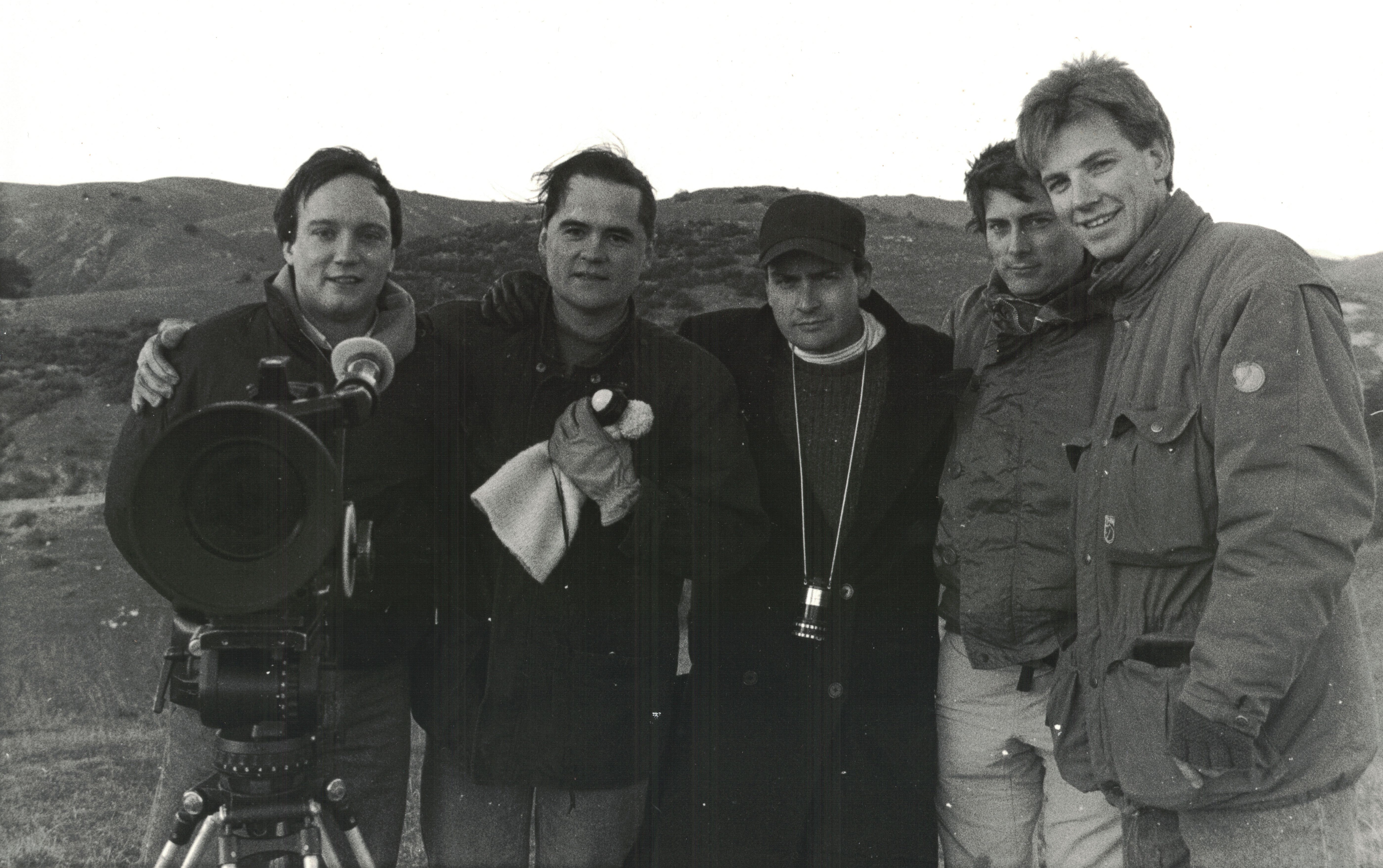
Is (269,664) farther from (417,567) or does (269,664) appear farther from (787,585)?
(787,585)

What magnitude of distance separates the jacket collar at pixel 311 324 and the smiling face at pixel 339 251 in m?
0.03

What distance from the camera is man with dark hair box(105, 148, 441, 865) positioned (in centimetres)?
216

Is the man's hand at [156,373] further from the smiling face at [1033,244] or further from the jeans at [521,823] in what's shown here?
the smiling face at [1033,244]

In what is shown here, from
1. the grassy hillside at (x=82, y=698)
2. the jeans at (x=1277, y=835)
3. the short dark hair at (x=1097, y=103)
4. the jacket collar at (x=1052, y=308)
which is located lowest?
the grassy hillside at (x=82, y=698)

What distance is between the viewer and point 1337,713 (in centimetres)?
165

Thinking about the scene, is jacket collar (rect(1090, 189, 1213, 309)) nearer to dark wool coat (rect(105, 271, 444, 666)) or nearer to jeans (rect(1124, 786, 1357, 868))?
jeans (rect(1124, 786, 1357, 868))

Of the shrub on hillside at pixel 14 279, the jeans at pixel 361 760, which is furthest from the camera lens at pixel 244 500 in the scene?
the shrub on hillside at pixel 14 279

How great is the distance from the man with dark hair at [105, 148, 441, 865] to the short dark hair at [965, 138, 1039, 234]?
1259 mm

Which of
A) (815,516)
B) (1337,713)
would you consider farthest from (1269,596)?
(815,516)

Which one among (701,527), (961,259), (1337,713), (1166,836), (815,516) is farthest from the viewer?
(961,259)

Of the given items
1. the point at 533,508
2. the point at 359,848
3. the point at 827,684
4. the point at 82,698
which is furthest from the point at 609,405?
the point at 82,698

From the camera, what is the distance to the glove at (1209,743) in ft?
5.13

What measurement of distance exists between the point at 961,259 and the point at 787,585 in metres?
3.13

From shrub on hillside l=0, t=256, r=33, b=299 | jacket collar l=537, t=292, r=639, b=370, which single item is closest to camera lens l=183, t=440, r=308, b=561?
jacket collar l=537, t=292, r=639, b=370
